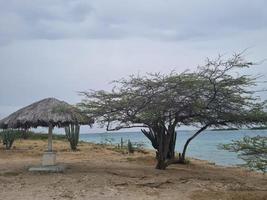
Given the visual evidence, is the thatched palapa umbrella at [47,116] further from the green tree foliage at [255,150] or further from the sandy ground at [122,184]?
the green tree foliage at [255,150]

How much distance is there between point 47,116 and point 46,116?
0.10 feet

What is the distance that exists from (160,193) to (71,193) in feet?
6.30

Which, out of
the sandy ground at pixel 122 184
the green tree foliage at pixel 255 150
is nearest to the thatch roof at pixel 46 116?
the sandy ground at pixel 122 184

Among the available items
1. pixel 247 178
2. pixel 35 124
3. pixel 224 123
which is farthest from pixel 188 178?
pixel 35 124

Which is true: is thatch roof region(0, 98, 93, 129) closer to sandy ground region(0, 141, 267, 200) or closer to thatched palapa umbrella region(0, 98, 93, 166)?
thatched palapa umbrella region(0, 98, 93, 166)

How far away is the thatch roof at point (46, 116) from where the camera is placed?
13.8 meters

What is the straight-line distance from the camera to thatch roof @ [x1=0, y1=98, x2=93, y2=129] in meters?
13.8

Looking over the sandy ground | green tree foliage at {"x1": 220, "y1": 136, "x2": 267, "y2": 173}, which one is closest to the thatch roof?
the sandy ground

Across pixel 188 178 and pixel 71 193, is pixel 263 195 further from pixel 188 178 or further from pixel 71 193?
pixel 71 193

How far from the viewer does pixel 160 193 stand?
1068 centimetres

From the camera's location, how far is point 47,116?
13781 millimetres

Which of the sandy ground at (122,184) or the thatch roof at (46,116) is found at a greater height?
the thatch roof at (46,116)

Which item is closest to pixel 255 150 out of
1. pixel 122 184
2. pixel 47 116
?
pixel 122 184

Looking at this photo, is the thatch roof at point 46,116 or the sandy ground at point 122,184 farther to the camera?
the thatch roof at point 46,116
